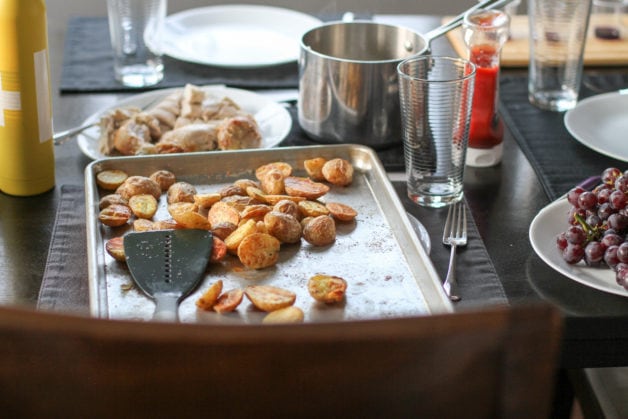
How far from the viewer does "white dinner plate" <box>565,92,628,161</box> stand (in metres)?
1.42

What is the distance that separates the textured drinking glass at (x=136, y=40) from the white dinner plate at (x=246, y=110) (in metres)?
0.13

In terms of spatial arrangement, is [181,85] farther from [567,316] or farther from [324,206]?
[567,316]

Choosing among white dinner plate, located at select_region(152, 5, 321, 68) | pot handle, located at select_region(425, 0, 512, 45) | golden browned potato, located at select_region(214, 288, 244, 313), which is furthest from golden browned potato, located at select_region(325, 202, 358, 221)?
white dinner plate, located at select_region(152, 5, 321, 68)

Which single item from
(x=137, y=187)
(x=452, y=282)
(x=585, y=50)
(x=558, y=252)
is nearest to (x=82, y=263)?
(x=137, y=187)

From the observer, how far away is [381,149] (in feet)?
4.72

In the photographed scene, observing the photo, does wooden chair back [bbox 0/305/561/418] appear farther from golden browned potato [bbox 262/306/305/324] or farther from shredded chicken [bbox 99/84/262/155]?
shredded chicken [bbox 99/84/262/155]

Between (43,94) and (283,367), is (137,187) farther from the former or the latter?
(283,367)

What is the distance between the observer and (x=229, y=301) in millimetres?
953

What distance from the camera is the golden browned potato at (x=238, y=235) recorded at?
1056 millimetres

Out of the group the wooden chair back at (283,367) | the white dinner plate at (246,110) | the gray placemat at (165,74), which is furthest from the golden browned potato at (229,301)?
the gray placemat at (165,74)

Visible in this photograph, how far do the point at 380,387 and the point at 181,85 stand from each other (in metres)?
1.18

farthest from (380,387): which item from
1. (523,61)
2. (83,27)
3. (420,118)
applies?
(83,27)

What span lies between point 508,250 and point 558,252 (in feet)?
0.25

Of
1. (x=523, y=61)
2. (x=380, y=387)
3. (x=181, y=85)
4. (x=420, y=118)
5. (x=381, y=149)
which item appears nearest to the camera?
(x=380, y=387)
